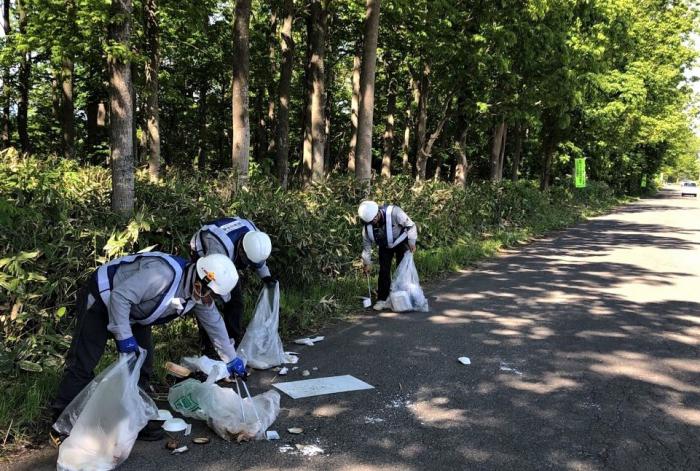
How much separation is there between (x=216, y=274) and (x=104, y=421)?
1137 millimetres

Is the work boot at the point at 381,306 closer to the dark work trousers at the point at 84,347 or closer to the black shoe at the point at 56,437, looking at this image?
the dark work trousers at the point at 84,347

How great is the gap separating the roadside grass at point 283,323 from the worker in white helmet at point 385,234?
0.51 metres

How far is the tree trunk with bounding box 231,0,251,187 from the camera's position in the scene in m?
9.85

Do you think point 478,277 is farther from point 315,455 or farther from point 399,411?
point 315,455

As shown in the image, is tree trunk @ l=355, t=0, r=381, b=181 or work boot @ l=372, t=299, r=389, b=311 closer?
work boot @ l=372, t=299, r=389, b=311

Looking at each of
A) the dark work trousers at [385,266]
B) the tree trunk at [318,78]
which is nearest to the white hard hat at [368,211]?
the dark work trousers at [385,266]

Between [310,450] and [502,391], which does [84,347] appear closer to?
[310,450]

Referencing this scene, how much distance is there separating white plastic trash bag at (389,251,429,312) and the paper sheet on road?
2664 millimetres

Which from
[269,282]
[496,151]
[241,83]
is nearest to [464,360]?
[269,282]

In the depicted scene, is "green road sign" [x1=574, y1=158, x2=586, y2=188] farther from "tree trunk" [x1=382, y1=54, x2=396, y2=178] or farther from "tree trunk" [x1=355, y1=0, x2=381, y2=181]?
"tree trunk" [x1=355, y1=0, x2=381, y2=181]

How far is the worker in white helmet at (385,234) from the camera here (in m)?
7.95

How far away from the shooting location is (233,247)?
17.3ft

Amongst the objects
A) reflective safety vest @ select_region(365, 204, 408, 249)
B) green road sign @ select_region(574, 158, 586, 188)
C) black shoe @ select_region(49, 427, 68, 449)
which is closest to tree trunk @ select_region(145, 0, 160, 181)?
reflective safety vest @ select_region(365, 204, 408, 249)

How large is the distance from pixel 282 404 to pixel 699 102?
6143cm
